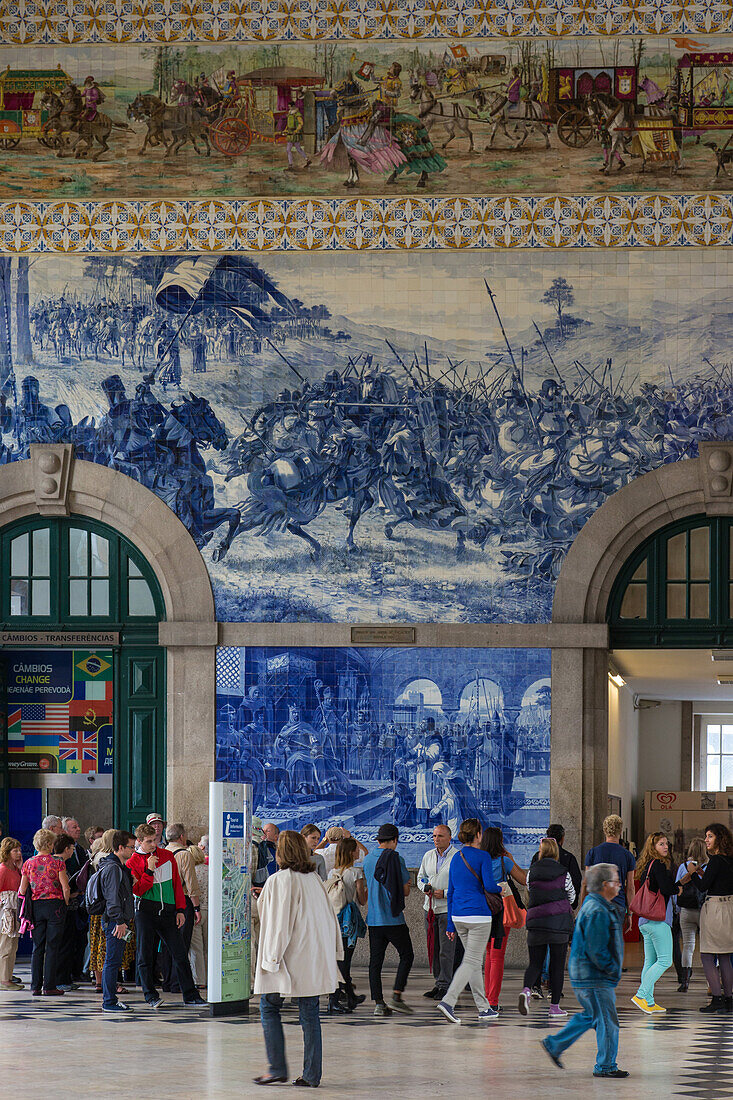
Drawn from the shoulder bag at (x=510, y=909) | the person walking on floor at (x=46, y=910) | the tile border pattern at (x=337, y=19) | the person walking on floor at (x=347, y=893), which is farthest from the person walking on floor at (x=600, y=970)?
the tile border pattern at (x=337, y=19)

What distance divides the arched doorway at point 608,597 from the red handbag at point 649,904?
3.72 meters

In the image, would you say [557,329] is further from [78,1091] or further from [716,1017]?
[78,1091]

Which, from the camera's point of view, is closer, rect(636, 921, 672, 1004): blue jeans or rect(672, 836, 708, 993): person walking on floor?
rect(636, 921, 672, 1004): blue jeans

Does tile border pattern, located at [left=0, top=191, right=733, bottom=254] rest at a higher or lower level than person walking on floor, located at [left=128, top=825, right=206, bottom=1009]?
higher

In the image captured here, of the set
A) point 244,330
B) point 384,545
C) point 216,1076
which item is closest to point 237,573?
point 384,545

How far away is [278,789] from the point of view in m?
17.8

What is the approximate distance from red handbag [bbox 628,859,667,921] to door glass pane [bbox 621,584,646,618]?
4870mm

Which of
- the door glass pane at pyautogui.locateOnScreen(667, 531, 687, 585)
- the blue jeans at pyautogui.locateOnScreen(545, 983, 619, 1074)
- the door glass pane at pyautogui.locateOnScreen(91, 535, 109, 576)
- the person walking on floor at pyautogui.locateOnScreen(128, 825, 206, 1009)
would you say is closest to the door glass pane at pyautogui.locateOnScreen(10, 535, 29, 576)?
the door glass pane at pyautogui.locateOnScreen(91, 535, 109, 576)

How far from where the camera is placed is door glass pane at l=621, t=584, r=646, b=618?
1803cm

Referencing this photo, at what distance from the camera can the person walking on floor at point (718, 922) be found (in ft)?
45.6

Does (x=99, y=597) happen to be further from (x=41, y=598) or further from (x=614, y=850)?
(x=614, y=850)

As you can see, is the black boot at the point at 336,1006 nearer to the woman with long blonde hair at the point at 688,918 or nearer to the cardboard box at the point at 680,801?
the woman with long blonde hair at the point at 688,918

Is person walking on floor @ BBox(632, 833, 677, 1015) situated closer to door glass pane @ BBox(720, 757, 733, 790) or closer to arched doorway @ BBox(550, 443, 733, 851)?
arched doorway @ BBox(550, 443, 733, 851)

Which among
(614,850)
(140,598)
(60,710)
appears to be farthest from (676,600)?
(60,710)
